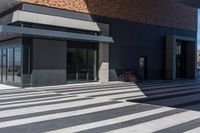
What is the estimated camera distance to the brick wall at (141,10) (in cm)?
2403

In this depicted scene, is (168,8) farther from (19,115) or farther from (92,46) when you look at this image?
(19,115)

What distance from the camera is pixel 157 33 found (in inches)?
1240

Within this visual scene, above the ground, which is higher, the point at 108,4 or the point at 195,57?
the point at 108,4

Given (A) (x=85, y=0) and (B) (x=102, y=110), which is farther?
(A) (x=85, y=0)

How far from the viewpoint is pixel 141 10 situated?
2972 cm

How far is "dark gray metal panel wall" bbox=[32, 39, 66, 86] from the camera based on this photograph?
854 inches

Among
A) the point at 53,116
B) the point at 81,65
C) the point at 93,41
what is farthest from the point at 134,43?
the point at 53,116

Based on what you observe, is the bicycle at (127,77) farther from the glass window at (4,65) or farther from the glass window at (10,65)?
the glass window at (4,65)

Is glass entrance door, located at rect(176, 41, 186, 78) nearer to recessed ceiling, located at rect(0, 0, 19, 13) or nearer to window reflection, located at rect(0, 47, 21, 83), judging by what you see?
window reflection, located at rect(0, 47, 21, 83)

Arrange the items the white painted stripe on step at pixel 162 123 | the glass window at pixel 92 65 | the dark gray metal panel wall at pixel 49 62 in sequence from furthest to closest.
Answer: the glass window at pixel 92 65 < the dark gray metal panel wall at pixel 49 62 < the white painted stripe on step at pixel 162 123

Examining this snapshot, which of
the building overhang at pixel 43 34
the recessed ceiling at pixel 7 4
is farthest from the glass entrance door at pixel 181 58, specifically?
the recessed ceiling at pixel 7 4

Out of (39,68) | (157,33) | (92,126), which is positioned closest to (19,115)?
(92,126)

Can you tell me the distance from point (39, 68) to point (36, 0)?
4697 mm

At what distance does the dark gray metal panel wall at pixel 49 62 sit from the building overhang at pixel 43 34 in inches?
39.1
